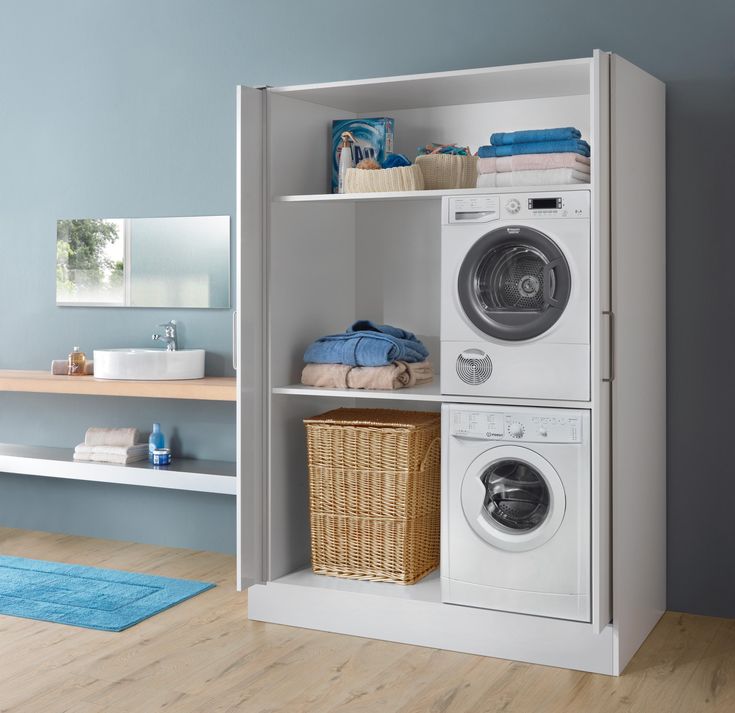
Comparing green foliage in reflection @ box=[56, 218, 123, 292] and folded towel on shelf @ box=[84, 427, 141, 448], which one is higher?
green foliage in reflection @ box=[56, 218, 123, 292]

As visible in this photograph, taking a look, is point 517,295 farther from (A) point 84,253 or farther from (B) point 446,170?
(A) point 84,253

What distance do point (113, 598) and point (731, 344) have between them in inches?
98.5

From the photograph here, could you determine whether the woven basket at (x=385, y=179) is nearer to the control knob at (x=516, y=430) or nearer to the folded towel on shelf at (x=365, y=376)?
the folded towel on shelf at (x=365, y=376)

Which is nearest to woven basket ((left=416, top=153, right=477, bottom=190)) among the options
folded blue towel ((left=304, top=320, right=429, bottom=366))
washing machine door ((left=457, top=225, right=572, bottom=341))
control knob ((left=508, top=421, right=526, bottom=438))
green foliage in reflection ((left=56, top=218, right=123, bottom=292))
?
washing machine door ((left=457, top=225, right=572, bottom=341))

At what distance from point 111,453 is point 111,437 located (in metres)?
0.09

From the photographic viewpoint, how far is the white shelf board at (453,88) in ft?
11.0

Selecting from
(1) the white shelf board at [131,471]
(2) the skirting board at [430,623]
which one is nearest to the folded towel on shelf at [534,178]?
(2) the skirting board at [430,623]

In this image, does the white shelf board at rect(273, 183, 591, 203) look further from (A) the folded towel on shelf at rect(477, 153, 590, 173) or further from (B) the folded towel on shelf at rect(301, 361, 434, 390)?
(B) the folded towel on shelf at rect(301, 361, 434, 390)

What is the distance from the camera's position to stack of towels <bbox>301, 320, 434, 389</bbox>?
3.54 metres

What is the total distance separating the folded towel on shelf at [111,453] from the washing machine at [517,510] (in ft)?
5.65

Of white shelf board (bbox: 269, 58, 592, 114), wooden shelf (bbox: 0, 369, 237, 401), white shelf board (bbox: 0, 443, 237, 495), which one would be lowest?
white shelf board (bbox: 0, 443, 237, 495)

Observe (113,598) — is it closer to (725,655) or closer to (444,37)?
(725,655)

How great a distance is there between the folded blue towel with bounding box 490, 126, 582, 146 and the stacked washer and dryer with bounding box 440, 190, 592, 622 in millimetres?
187

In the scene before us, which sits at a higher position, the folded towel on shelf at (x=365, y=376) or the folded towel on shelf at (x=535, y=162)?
the folded towel on shelf at (x=535, y=162)
